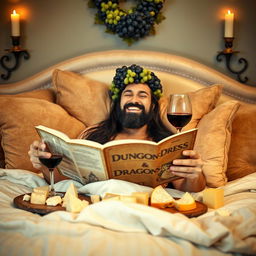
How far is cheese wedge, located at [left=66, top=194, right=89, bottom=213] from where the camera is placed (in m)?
1.53

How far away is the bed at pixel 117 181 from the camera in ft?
4.30

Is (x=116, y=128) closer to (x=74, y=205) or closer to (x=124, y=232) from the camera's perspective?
(x=74, y=205)

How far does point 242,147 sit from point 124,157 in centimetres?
100

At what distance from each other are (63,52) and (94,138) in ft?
2.90

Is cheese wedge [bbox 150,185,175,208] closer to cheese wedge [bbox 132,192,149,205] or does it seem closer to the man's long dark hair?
cheese wedge [bbox 132,192,149,205]

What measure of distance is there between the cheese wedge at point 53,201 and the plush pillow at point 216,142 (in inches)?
32.9

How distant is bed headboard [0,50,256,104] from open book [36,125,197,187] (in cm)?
110

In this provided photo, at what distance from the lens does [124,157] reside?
5.28 ft

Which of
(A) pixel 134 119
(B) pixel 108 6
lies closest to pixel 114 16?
(B) pixel 108 6

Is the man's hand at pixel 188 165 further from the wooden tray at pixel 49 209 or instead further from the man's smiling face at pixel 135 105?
the man's smiling face at pixel 135 105

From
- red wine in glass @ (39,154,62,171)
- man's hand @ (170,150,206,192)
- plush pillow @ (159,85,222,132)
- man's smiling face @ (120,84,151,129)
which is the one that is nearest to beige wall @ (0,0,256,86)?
plush pillow @ (159,85,222,132)

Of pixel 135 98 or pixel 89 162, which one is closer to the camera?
pixel 89 162

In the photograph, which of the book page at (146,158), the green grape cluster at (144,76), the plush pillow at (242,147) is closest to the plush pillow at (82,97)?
the green grape cluster at (144,76)

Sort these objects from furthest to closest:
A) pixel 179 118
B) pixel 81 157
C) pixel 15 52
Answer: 1. pixel 15 52
2. pixel 179 118
3. pixel 81 157
